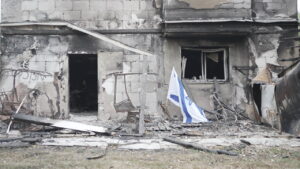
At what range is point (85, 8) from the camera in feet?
32.7

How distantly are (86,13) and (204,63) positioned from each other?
13.6 ft

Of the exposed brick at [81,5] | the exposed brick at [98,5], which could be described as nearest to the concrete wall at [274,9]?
the exposed brick at [98,5]

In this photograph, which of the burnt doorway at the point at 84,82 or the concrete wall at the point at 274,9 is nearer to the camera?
the concrete wall at the point at 274,9

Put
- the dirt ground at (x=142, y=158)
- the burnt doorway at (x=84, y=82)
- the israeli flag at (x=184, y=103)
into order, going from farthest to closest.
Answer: the burnt doorway at (x=84, y=82) < the israeli flag at (x=184, y=103) < the dirt ground at (x=142, y=158)

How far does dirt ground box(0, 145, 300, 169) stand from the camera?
5254 mm

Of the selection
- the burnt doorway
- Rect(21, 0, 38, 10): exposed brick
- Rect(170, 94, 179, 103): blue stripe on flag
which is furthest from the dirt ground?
the burnt doorway

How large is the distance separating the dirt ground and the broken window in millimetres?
4202

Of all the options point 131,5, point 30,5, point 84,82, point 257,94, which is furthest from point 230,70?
point 84,82

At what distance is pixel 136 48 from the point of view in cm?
990

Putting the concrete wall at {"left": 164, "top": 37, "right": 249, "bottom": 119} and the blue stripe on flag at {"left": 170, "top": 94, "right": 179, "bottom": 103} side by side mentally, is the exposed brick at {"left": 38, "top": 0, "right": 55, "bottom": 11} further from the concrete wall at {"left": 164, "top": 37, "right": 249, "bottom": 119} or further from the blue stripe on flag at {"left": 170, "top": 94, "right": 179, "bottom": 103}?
the blue stripe on flag at {"left": 170, "top": 94, "right": 179, "bottom": 103}

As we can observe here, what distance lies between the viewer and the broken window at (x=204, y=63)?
1038 centimetres

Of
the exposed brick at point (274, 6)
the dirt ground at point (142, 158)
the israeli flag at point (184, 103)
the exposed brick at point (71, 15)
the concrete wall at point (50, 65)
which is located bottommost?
the dirt ground at point (142, 158)

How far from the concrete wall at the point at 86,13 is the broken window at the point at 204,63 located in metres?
1.55

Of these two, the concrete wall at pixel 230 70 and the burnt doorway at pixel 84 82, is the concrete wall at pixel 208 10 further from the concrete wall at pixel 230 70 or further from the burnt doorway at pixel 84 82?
the burnt doorway at pixel 84 82
